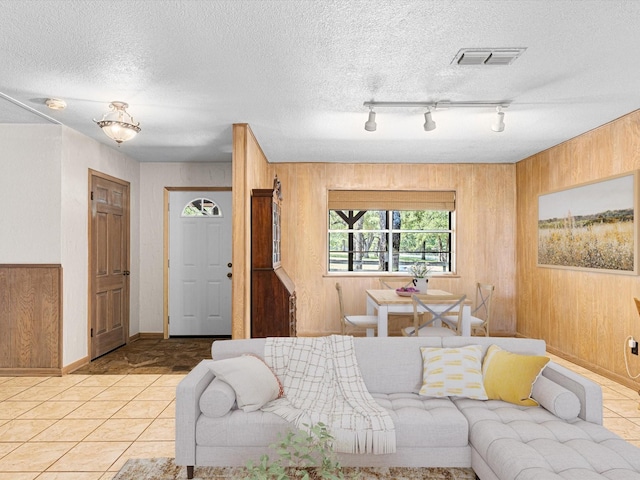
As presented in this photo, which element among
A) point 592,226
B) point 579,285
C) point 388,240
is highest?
point 592,226

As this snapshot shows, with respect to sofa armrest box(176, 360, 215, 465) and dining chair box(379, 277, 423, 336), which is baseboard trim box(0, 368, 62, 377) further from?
dining chair box(379, 277, 423, 336)

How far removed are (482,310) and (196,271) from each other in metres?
4.09

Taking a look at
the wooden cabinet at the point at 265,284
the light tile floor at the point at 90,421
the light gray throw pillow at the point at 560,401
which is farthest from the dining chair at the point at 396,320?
the light gray throw pillow at the point at 560,401

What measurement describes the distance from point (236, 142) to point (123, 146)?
74.7 inches

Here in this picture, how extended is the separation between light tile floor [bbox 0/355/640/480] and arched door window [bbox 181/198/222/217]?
260 cm

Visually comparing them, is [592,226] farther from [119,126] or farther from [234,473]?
[119,126]

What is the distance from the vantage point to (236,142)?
14.6 ft

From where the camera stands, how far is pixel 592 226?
469cm

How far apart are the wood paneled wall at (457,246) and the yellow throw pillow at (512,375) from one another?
3.71 meters

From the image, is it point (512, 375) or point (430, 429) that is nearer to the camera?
point (430, 429)

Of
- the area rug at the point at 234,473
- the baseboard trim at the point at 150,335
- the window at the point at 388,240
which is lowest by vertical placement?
the area rug at the point at 234,473

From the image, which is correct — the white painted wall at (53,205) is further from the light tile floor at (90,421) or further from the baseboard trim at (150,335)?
the baseboard trim at (150,335)

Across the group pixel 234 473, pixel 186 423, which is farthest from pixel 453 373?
pixel 186 423

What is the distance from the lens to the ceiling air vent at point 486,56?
2.78 m
